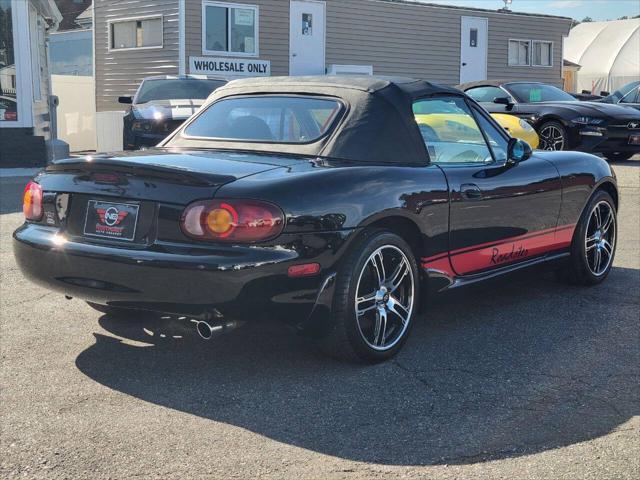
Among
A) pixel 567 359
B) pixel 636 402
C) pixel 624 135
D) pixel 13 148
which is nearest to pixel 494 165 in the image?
pixel 567 359

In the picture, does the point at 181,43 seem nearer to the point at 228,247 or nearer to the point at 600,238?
the point at 600,238

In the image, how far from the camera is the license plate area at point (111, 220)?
4141mm

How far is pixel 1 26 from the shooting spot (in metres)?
15.4

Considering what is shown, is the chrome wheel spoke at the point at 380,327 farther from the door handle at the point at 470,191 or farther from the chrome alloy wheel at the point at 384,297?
the door handle at the point at 470,191

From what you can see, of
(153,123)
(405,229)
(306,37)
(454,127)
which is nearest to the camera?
(405,229)

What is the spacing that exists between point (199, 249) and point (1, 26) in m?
13.1

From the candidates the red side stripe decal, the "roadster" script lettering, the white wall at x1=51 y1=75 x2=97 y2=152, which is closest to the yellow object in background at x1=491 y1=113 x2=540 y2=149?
the red side stripe decal

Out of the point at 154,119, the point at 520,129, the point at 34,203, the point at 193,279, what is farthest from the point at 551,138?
the point at 193,279

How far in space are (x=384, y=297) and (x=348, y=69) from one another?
854 inches

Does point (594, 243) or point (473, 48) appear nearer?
point (594, 243)

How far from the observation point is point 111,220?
13.8 ft

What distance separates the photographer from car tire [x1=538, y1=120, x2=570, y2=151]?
14731 mm

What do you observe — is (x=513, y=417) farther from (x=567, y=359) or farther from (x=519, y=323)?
(x=519, y=323)

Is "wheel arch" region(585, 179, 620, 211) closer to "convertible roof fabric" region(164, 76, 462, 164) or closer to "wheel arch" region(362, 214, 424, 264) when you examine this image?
"convertible roof fabric" region(164, 76, 462, 164)
